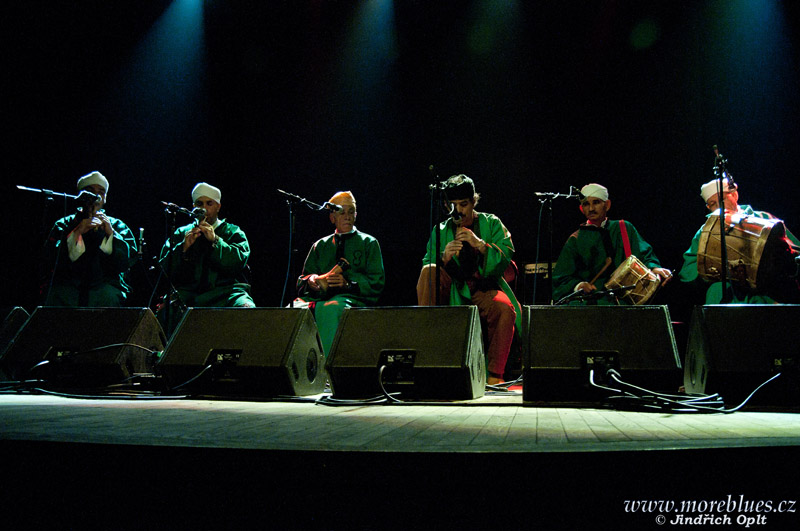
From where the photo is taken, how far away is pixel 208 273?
15.1 ft

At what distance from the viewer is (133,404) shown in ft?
8.40

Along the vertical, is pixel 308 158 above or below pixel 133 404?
above

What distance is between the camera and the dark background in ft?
17.1

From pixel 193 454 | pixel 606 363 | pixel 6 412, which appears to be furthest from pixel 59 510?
pixel 606 363

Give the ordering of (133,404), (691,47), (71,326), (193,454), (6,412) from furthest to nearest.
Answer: (691,47) → (71,326) → (133,404) → (6,412) → (193,454)

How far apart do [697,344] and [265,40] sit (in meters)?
5.20

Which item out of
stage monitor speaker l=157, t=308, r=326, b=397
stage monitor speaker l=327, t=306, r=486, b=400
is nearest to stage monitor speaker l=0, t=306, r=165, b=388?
stage monitor speaker l=157, t=308, r=326, b=397

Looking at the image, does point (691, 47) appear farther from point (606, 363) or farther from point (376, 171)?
point (606, 363)

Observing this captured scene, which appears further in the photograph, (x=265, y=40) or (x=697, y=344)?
(x=265, y=40)

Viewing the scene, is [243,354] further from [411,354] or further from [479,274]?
[479,274]

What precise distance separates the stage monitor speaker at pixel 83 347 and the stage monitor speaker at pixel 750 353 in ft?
9.49

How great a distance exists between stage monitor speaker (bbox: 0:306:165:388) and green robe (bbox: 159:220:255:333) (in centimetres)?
111

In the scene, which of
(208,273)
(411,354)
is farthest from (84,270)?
(411,354)

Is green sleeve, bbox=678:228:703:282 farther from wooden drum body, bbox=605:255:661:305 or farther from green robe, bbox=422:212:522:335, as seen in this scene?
green robe, bbox=422:212:522:335
